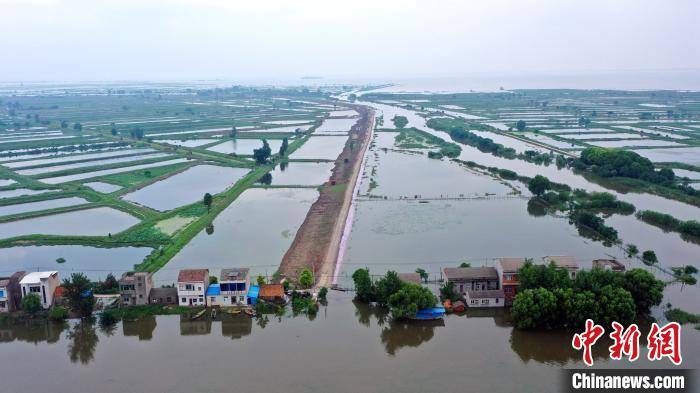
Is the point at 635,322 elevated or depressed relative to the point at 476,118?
depressed

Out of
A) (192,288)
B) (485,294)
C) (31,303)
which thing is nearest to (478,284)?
(485,294)

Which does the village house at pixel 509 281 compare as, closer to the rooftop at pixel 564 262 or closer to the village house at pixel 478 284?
the village house at pixel 478 284

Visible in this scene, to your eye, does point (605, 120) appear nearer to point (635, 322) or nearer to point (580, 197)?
point (580, 197)

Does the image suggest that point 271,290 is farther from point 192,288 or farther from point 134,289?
point 134,289

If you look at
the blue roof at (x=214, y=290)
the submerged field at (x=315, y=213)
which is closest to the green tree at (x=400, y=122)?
the submerged field at (x=315, y=213)

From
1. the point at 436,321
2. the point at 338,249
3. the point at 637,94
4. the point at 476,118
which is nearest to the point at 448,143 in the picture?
the point at 476,118

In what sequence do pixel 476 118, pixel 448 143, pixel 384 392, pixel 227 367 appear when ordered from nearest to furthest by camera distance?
pixel 384 392 < pixel 227 367 < pixel 448 143 < pixel 476 118

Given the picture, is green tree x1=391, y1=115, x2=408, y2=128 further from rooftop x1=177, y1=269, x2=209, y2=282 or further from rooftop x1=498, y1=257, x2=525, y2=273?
rooftop x1=177, y1=269, x2=209, y2=282

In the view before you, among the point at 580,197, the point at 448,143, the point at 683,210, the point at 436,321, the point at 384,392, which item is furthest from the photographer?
the point at 448,143
